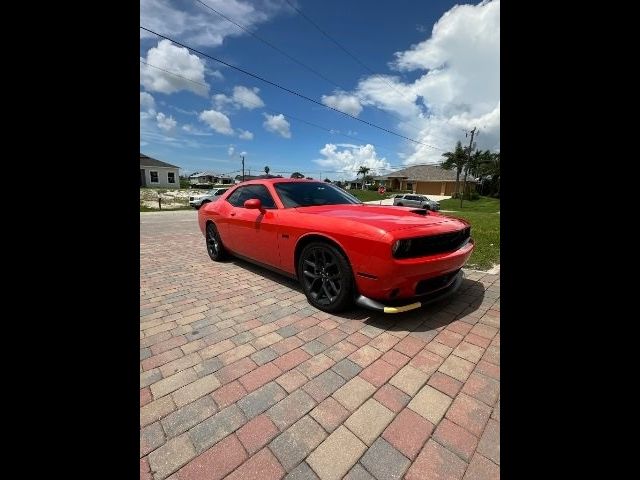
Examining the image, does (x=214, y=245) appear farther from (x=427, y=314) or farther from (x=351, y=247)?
(x=427, y=314)

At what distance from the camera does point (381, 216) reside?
328 cm

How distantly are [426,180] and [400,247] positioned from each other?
58.3 metres

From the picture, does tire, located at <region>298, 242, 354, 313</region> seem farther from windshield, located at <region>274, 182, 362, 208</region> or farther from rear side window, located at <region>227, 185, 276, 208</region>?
rear side window, located at <region>227, 185, 276, 208</region>

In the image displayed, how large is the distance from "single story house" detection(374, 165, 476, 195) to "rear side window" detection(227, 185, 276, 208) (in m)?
49.3

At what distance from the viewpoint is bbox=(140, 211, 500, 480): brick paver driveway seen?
163 centimetres

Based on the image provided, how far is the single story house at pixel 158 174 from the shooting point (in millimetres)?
43594

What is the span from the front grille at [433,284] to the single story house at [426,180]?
50.0 metres

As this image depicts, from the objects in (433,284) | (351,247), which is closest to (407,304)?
(433,284)

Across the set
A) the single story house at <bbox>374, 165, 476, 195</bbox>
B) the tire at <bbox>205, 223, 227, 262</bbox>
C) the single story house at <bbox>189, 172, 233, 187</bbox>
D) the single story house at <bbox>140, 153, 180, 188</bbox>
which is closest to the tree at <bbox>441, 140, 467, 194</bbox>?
the single story house at <bbox>374, 165, 476, 195</bbox>

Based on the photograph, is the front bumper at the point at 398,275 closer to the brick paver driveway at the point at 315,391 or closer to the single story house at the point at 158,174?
the brick paver driveway at the point at 315,391

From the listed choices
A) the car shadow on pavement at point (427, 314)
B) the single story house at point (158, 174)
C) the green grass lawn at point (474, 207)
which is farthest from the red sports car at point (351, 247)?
the single story house at point (158, 174)
